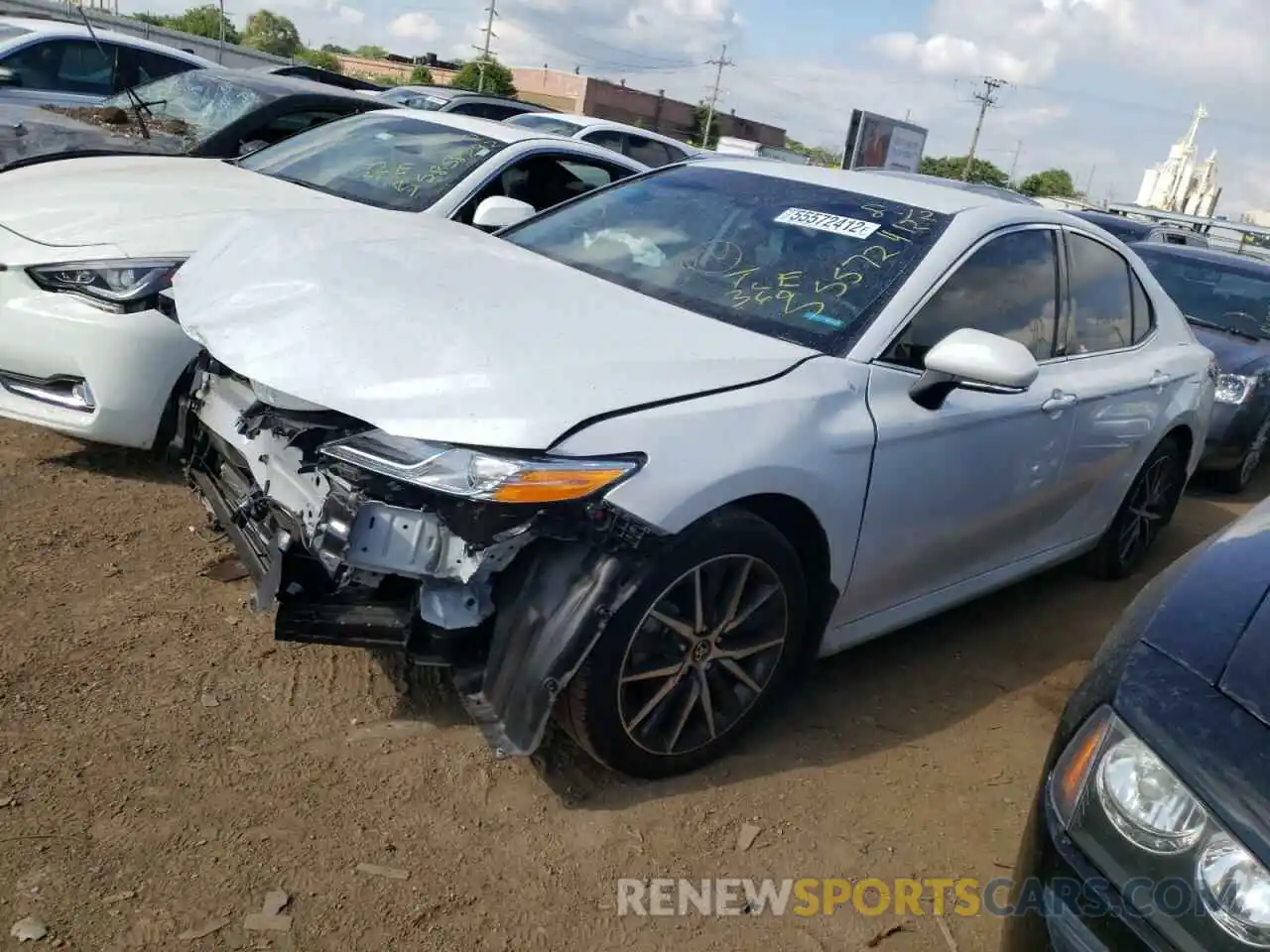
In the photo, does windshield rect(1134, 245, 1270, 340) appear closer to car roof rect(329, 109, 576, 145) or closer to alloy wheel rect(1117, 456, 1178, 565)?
alloy wheel rect(1117, 456, 1178, 565)

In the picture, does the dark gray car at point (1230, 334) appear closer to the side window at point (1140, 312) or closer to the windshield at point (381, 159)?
the side window at point (1140, 312)

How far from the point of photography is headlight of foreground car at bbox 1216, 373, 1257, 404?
6.65 meters

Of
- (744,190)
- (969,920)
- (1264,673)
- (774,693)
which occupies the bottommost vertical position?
(969,920)

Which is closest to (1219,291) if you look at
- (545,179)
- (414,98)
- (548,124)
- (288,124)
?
(545,179)

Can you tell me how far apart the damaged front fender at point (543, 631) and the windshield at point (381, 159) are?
115 inches

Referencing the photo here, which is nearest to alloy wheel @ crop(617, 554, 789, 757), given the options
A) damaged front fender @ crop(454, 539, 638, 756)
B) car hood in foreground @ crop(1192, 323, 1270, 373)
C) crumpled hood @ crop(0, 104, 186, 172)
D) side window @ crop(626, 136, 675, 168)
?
damaged front fender @ crop(454, 539, 638, 756)

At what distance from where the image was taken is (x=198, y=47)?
3369cm

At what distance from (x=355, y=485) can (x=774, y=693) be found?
136cm

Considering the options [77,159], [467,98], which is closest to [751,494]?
[77,159]

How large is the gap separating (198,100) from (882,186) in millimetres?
4934

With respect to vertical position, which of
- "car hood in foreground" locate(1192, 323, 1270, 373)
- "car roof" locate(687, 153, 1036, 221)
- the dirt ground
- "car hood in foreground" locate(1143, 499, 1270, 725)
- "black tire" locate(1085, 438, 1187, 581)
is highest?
"car roof" locate(687, 153, 1036, 221)

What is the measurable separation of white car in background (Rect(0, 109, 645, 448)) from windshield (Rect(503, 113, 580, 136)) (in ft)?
22.0

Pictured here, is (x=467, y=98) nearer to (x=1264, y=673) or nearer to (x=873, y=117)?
(x=1264, y=673)

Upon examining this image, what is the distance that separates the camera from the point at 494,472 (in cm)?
231
